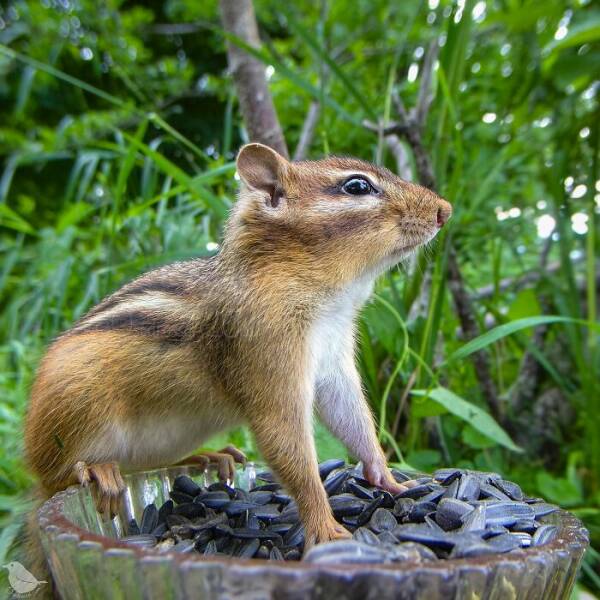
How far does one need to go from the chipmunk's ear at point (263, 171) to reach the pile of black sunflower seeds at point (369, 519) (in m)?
0.75

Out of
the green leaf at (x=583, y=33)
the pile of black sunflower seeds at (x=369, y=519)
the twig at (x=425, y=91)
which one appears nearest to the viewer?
the pile of black sunflower seeds at (x=369, y=519)

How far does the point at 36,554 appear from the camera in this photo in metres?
1.76

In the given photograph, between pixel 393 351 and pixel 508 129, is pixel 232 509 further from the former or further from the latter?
pixel 508 129

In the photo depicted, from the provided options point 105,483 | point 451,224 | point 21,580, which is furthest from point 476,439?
point 21,580

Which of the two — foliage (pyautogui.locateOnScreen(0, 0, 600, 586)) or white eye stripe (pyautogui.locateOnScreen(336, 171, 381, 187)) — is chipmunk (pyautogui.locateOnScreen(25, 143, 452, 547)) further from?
foliage (pyautogui.locateOnScreen(0, 0, 600, 586))

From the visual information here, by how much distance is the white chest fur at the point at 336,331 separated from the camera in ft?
5.55

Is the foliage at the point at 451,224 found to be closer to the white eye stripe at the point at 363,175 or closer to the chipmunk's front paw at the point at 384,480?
the chipmunk's front paw at the point at 384,480

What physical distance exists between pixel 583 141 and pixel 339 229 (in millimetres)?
2058

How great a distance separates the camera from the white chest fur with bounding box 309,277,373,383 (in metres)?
1.69

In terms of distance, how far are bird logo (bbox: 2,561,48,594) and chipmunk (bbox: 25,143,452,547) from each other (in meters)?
0.21

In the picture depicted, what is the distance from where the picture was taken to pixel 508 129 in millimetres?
3582

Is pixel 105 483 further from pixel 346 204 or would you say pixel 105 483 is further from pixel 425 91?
pixel 425 91

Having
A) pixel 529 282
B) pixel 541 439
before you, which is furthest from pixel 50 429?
pixel 529 282

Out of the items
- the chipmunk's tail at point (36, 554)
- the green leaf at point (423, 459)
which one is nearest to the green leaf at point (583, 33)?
the green leaf at point (423, 459)
